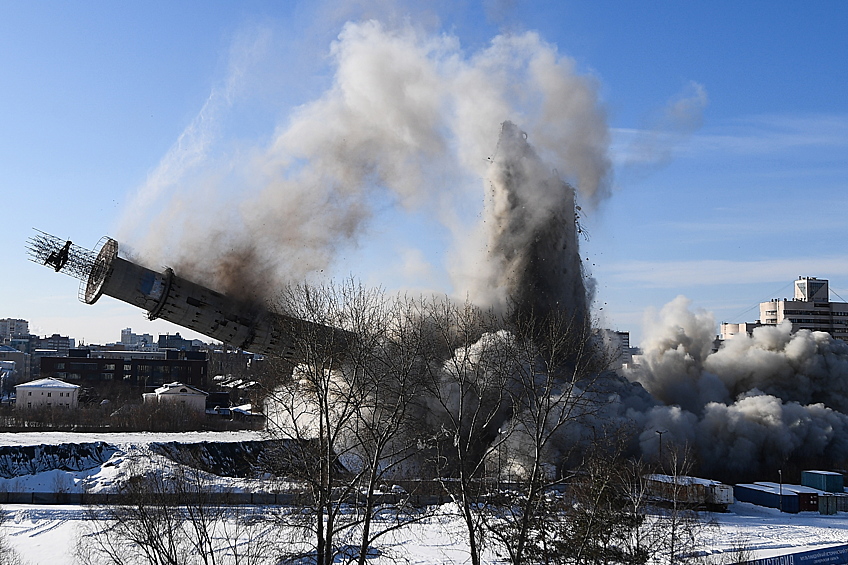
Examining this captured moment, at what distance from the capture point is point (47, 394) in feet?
260

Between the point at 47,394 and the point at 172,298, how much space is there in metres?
49.8

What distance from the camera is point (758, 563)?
23969mm

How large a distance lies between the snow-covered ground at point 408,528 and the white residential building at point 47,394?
111ft

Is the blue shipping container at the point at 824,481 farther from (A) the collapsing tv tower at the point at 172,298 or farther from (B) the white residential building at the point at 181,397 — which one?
(B) the white residential building at the point at 181,397

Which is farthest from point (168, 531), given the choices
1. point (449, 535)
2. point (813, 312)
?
point (813, 312)

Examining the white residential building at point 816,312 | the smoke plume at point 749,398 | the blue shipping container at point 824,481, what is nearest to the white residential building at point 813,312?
the white residential building at point 816,312

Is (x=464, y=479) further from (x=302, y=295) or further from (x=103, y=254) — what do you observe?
(x=103, y=254)

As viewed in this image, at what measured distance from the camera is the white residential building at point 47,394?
3073 inches

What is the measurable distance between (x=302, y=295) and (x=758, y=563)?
1580cm

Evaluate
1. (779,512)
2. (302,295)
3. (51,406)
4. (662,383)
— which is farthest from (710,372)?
(51,406)

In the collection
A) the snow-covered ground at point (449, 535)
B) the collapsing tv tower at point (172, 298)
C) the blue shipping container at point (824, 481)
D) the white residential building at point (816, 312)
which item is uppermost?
the white residential building at point (816, 312)

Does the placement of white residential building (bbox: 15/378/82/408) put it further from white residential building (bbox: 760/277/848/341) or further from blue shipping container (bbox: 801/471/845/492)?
white residential building (bbox: 760/277/848/341)

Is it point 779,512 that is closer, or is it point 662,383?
point 779,512

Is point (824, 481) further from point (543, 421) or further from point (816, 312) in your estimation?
point (816, 312)
